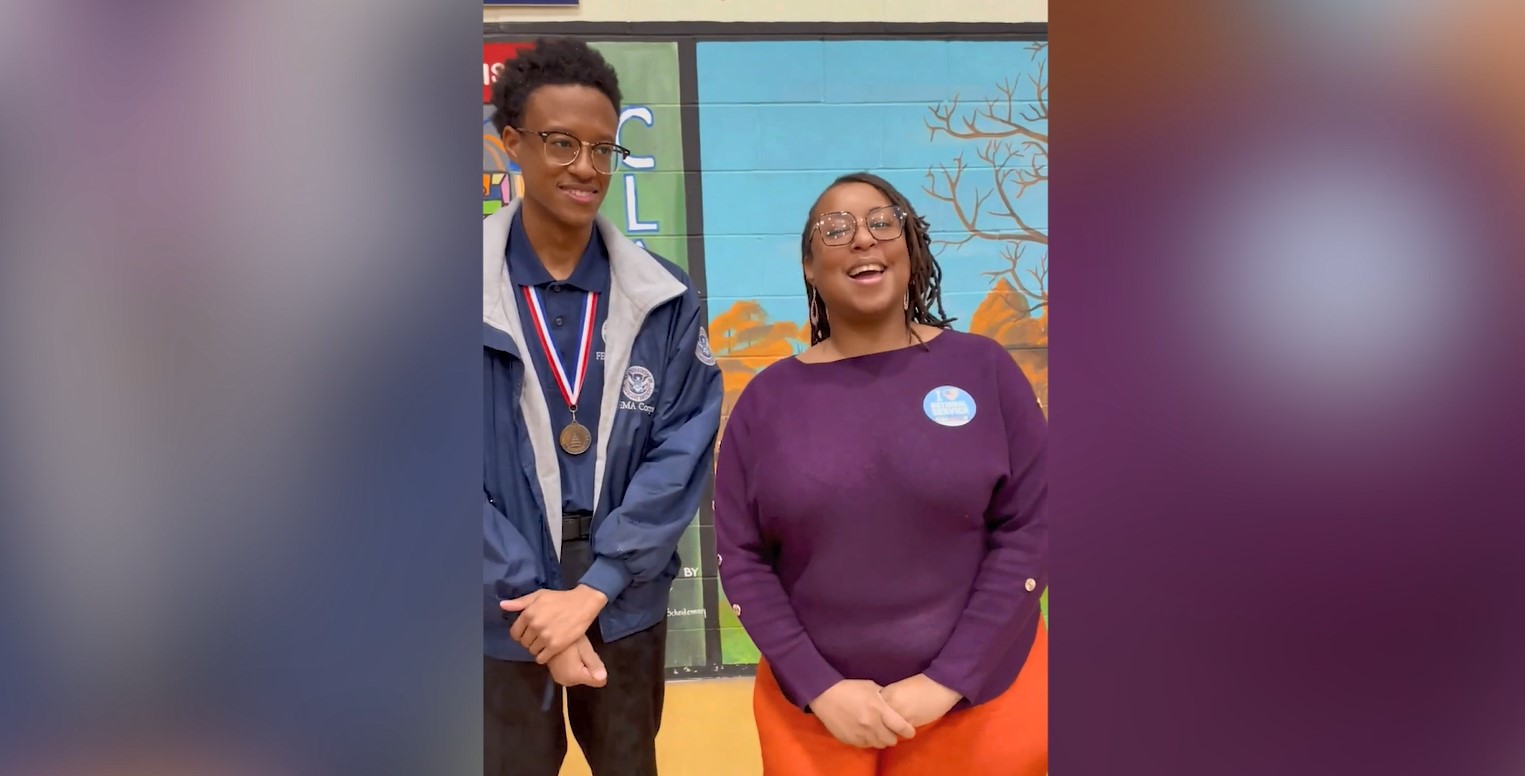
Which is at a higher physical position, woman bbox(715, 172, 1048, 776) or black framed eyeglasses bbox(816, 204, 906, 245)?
black framed eyeglasses bbox(816, 204, 906, 245)

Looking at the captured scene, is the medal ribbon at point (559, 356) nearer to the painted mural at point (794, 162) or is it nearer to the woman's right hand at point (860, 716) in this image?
the painted mural at point (794, 162)

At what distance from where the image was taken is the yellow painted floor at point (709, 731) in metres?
1.24

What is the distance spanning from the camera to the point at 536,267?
1.07m

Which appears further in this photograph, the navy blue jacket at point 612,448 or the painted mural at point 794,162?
the painted mural at point 794,162

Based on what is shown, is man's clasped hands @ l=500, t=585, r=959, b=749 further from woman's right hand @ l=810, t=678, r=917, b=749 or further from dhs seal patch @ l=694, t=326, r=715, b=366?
dhs seal patch @ l=694, t=326, r=715, b=366

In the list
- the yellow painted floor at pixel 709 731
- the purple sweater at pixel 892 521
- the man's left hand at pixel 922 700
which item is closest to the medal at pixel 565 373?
the purple sweater at pixel 892 521

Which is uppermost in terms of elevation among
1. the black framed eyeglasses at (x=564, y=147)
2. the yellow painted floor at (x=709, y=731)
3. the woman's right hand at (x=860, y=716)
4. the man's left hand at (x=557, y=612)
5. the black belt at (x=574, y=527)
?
the black framed eyeglasses at (x=564, y=147)

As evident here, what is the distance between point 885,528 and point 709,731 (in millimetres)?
476

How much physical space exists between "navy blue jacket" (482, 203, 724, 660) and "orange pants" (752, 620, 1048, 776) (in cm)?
30

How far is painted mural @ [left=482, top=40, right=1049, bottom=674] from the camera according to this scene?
4.13ft

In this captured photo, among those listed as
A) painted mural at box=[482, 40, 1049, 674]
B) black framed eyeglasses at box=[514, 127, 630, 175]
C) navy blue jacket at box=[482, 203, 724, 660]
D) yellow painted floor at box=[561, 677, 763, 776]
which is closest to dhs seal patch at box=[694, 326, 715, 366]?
navy blue jacket at box=[482, 203, 724, 660]
